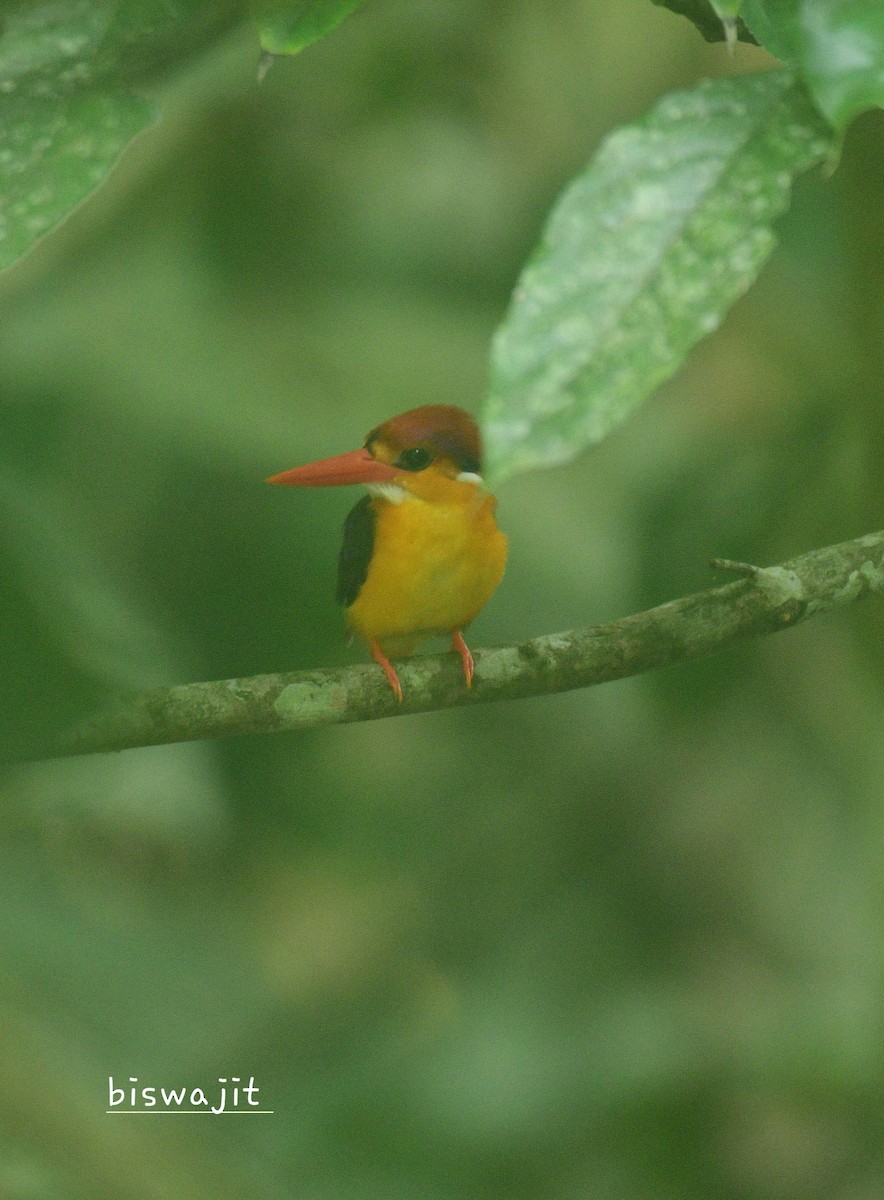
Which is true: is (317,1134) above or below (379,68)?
below

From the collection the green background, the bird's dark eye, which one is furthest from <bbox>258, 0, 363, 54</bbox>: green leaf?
the green background

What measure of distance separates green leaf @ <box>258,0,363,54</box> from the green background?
1009 mm

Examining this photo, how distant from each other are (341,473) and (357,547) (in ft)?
0.72

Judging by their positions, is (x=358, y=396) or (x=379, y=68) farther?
(x=358, y=396)

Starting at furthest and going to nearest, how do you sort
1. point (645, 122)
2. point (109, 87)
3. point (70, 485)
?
point (70, 485) < point (109, 87) < point (645, 122)

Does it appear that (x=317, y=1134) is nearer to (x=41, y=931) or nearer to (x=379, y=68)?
(x=41, y=931)

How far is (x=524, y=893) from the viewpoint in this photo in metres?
2.26

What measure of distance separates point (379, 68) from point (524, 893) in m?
1.49

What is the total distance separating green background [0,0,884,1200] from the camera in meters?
1.86

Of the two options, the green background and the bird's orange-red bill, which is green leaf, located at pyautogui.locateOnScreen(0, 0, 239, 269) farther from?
the green background

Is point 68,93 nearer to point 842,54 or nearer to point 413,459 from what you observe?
point 842,54

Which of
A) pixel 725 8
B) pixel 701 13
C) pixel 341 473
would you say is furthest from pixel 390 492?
pixel 725 8

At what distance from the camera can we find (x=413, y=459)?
4.43ft

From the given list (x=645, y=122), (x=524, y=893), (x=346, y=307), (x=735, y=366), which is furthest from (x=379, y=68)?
(x=645, y=122)
